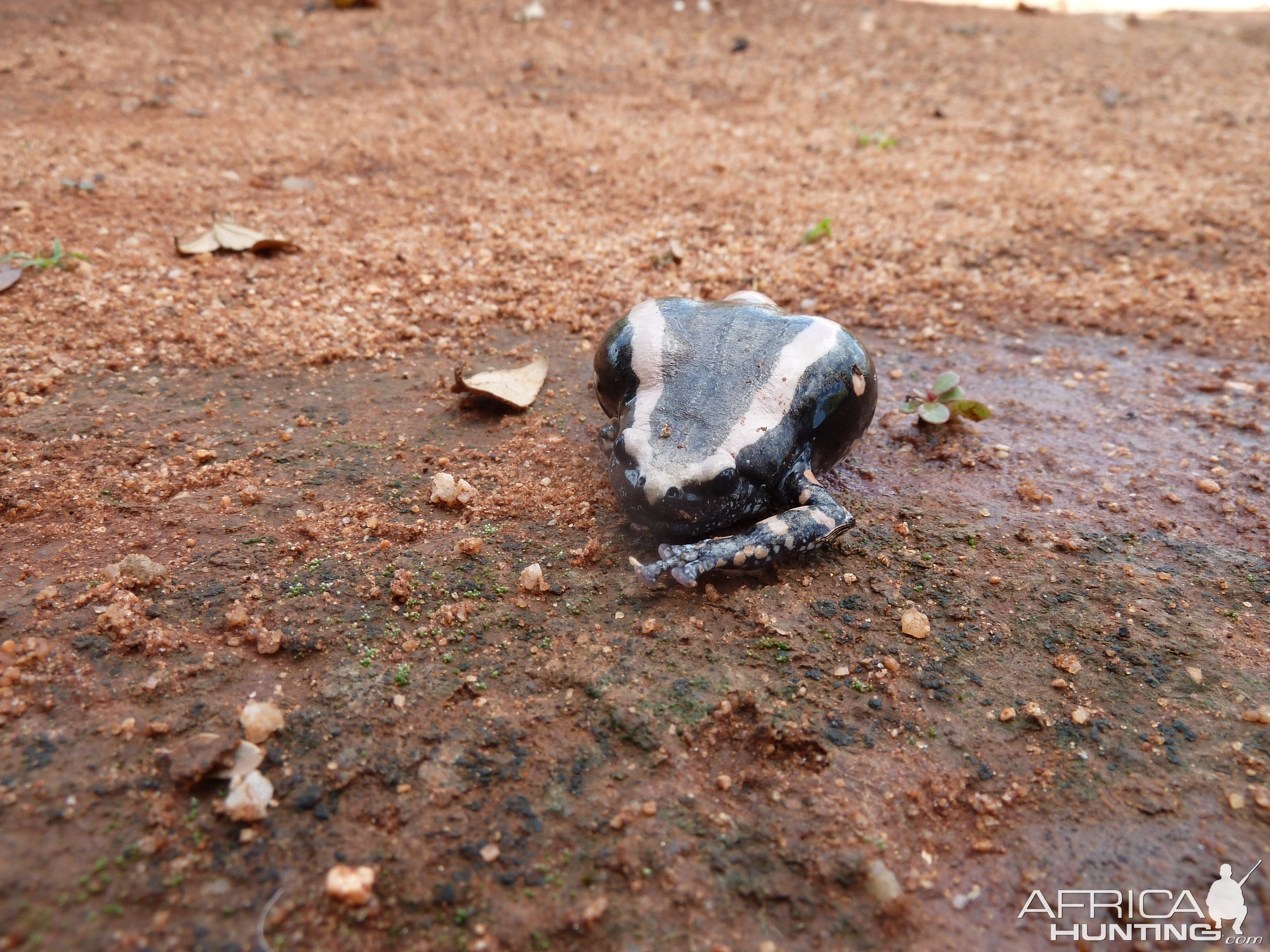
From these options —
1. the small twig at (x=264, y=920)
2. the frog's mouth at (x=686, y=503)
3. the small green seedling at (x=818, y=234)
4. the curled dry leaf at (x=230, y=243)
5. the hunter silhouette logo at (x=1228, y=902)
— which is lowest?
the small twig at (x=264, y=920)

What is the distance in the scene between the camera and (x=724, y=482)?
9.15 ft

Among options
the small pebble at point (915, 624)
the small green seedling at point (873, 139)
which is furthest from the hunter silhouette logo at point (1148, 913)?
the small green seedling at point (873, 139)

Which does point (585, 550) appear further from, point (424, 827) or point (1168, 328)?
point (1168, 328)

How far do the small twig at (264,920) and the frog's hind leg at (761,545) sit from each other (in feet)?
4.67

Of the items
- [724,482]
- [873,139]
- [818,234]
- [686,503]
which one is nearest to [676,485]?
[686,503]

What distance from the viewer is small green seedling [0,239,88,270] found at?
4.14 m

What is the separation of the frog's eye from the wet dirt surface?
1.10ft

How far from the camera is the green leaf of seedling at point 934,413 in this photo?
3.67 metres

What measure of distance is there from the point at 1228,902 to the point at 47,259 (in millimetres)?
5794

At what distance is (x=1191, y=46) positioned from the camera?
8.59 m

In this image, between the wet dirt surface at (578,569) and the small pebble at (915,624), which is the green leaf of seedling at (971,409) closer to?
the wet dirt surface at (578,569)

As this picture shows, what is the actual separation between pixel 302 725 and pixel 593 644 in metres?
0.94

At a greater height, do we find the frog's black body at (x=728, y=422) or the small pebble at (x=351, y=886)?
the frog's black body at (x=728, y=422)

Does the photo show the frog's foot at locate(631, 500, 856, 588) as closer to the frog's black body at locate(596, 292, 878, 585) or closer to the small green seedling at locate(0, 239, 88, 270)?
the frog's black body at locate(596, 292, 878, 585)
